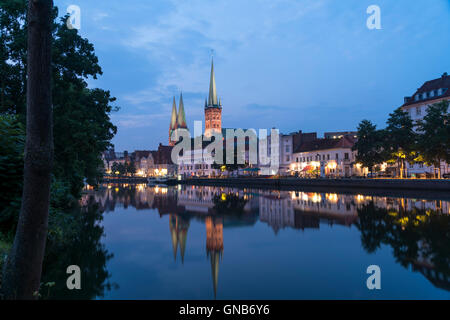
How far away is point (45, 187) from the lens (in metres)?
5.53

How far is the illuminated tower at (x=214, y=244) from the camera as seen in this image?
38.8 ft

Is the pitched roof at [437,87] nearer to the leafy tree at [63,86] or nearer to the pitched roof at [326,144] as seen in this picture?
the pitched roof at [326,144]

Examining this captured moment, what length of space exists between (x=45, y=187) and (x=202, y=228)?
658 inches

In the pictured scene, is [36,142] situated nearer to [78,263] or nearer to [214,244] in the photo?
[78,263]

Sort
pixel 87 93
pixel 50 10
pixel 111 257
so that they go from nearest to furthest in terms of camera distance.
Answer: pixel 50 10 → pixel 111 257 → pixel 87 93

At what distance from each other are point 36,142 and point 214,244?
483 inches

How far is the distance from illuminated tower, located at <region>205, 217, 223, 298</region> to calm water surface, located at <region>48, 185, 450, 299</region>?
0.04 m

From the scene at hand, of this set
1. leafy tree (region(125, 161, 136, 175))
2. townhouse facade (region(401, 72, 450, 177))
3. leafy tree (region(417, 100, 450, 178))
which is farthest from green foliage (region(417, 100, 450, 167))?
leafy tree (region(125, 161, 136, 175))

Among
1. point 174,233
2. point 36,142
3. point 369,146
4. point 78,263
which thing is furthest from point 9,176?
point 369,146

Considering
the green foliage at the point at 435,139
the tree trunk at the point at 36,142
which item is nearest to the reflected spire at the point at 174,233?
the tree trunk at the point at 36,142

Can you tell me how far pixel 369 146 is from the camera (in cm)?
6338

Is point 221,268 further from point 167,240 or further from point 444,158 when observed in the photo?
point 444,158

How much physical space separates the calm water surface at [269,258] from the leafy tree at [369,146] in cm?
3994

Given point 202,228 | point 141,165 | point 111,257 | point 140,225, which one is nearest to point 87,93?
point 140,225
